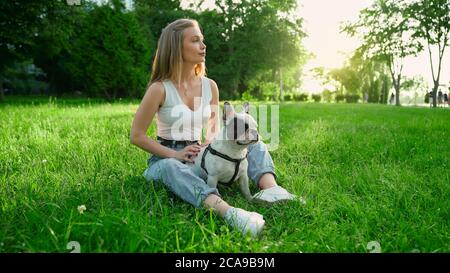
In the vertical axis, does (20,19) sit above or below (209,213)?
above

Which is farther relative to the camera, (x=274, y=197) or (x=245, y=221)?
(x=274, y=197)

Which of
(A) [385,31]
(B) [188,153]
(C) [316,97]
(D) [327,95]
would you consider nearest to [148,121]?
(B) [188,153]

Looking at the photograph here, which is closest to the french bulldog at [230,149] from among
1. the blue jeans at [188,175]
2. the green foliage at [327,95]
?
the blue jeans at [188,175]

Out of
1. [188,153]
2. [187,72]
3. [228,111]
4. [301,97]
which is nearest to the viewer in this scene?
[228,111]

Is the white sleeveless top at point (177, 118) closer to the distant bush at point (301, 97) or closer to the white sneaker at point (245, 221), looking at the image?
the white sneaker at point (245, 221)

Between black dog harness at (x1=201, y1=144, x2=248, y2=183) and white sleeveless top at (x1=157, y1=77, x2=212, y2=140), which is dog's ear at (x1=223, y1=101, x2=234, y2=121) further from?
white sleeveless top at (x1=157, y1=77, x2=212, y2=140)

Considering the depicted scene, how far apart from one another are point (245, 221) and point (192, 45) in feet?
5.61

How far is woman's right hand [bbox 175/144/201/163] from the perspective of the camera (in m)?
3.04

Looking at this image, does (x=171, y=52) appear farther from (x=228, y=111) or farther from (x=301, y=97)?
(x=301, y=97)

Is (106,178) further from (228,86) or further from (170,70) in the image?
(228,86)

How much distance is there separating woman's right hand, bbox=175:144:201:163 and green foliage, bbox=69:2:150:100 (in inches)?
679

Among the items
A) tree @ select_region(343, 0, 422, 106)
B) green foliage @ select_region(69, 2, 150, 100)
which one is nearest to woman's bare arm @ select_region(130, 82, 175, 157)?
tree @ select_region(343, 0, 422, 106)

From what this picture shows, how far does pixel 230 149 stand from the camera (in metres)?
2.80

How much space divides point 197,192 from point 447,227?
1.67 metres
